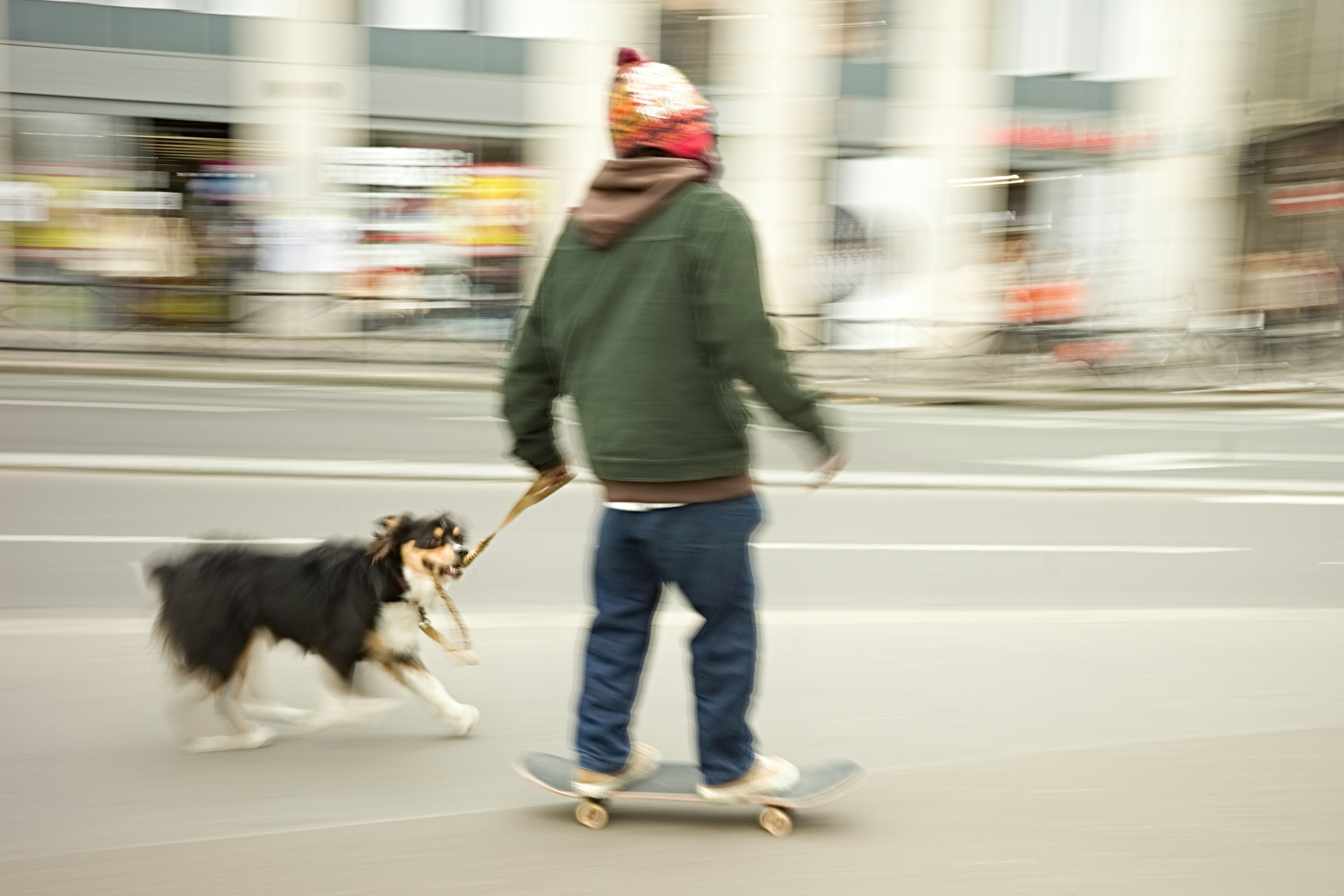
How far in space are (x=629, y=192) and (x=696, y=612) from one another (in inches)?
40.5

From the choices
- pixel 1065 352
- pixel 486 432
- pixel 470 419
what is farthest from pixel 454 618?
pixel 1065 352

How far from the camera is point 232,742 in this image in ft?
13.6

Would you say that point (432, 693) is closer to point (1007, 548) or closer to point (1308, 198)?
point (1007, 548)

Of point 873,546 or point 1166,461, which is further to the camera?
point 1166,461

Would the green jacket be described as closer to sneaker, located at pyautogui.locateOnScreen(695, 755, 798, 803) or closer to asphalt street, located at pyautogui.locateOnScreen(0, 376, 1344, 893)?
sneaker, located at pyautogui.locateOnScreen(695, 755, 798, 803)

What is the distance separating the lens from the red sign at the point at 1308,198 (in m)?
26.3

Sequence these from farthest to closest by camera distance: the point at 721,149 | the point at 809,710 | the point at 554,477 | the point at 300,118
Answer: the point at 721,149
the point at 300,118
the point at 809,710
the point at 554,477

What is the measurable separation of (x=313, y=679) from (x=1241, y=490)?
754 centimetres

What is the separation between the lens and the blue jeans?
327 cm

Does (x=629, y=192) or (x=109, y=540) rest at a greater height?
(x=629, y=192)

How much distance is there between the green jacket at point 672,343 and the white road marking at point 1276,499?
7.25m

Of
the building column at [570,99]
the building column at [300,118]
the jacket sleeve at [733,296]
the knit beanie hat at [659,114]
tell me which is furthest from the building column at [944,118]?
the jacket sleeve at [733,296]

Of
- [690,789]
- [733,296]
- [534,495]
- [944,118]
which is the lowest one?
[690,789]

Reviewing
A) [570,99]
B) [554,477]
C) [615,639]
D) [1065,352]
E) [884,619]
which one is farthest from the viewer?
[570,99]
